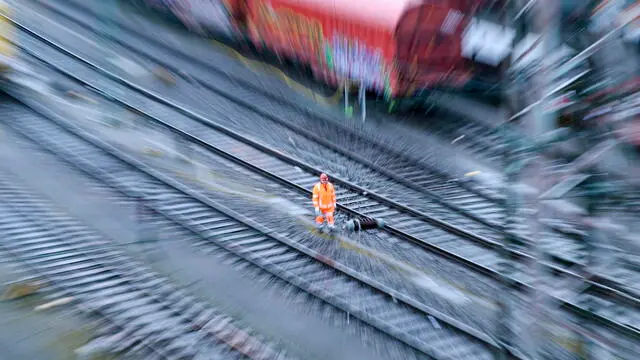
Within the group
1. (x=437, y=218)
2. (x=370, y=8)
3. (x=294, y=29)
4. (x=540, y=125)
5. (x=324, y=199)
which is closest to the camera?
(x=540, y=125)

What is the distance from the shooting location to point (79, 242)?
20.8ft

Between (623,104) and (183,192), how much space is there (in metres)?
6.20

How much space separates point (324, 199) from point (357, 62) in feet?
18.4

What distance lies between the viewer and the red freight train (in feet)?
35.7

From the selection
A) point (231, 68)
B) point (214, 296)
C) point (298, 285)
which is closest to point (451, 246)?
point (298, 285)

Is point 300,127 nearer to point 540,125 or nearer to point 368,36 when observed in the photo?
point 368,36

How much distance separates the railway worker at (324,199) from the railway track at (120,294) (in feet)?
8.53

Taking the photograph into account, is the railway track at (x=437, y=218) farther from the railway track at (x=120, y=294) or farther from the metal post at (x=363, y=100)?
Result: the railway track at (x=120, y=294)

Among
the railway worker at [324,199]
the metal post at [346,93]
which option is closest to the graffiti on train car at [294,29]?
the metal post at [346,93]

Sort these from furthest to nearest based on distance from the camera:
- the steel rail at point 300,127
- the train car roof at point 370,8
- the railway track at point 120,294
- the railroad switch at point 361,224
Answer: the train car roof at point 370,8, the steel rail at point 300,127, the railroad switch at point 361,224, the railway track at point 120,294

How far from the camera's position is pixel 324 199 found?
25.1ft

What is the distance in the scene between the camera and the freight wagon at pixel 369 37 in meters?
10.9

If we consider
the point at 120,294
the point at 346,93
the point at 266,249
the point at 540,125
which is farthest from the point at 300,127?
the point at 540,125

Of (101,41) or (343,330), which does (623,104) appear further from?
(101,41)
